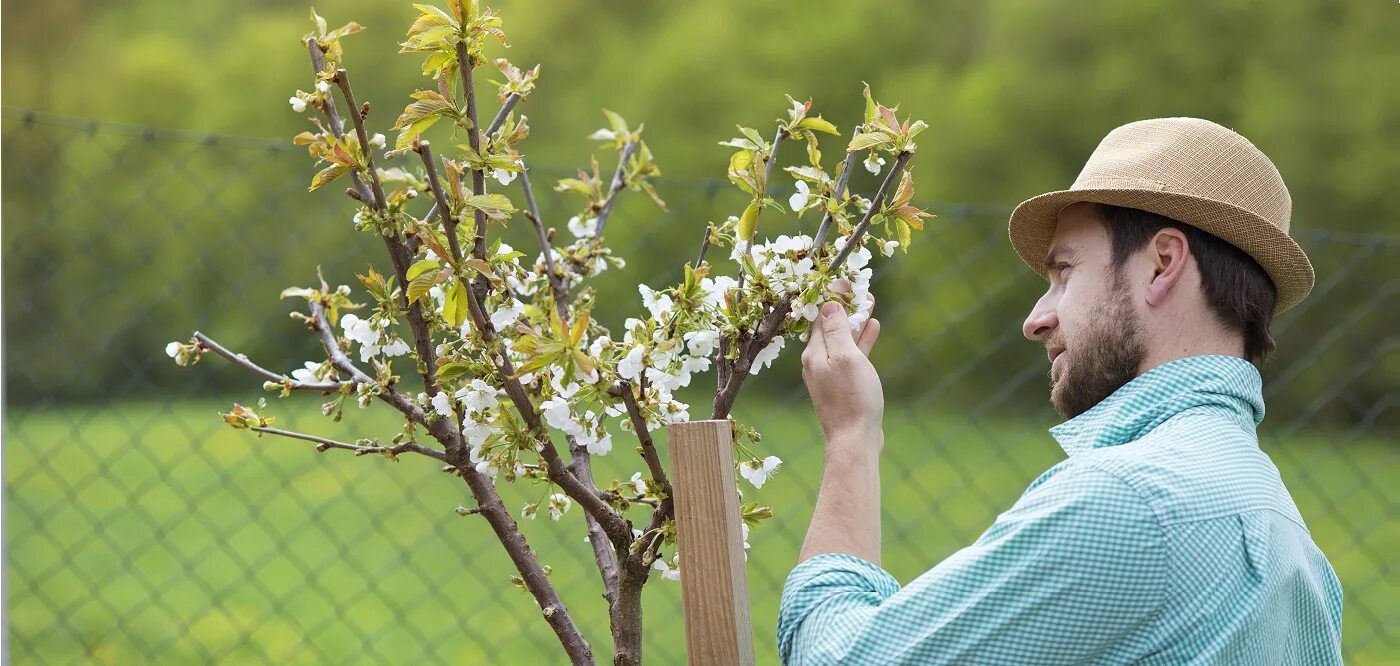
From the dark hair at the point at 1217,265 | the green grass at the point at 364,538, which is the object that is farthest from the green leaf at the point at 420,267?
the green grass at the point at 364,538

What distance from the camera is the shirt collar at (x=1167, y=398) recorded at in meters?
0.92

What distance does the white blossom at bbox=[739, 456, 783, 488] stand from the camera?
2.93ft

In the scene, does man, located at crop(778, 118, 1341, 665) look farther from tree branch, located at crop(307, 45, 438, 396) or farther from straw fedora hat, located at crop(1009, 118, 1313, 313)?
tree branch, located at crop(307, 45, 438, 396)

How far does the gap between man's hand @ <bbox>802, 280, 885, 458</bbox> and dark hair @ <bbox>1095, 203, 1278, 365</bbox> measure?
26 centimetres

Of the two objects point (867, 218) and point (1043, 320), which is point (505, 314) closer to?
point (867, 218)

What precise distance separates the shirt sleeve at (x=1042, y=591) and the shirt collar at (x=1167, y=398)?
0.51 feet

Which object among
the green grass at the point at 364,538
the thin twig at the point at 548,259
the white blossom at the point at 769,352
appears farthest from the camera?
the green grass at the point at 364,538

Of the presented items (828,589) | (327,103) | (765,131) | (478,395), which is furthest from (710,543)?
(765,131)

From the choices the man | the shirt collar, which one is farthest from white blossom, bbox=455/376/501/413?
the shirt collar

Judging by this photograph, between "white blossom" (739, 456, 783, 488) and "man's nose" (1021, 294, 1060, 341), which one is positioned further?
"man's nose" (1021, 294, 1060, 341)

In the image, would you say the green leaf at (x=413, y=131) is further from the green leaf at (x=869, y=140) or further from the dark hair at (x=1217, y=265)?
the dark hair at (x=1217, y=265)

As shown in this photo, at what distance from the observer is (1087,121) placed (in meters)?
3.65

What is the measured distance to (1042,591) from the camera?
0.76 m

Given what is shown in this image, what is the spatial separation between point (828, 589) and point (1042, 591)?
0.14 meters
